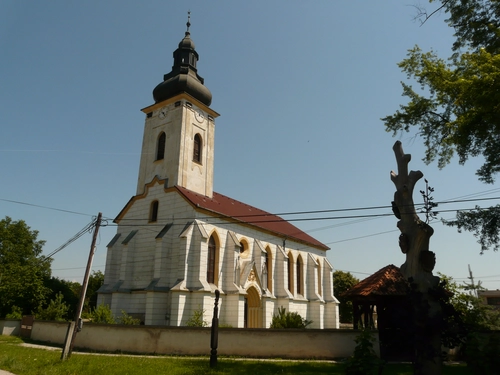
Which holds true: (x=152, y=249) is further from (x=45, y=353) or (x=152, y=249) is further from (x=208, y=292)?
(x=45, y=353)

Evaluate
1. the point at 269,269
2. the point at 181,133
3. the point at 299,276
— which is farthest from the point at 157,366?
the point at 299,276

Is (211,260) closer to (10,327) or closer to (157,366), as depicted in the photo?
(157,366)

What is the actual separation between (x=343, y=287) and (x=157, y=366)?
138 ft

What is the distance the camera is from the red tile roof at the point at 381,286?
16797 mm

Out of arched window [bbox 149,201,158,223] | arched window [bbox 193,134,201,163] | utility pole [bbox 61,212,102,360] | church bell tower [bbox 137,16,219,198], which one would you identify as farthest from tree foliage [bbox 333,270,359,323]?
utility pole [bbox 61,212,102,360]

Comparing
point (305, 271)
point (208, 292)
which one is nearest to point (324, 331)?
point (208, 292)

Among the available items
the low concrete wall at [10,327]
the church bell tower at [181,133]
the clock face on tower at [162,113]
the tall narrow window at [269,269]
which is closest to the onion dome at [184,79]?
the church bell tower at [181,133]

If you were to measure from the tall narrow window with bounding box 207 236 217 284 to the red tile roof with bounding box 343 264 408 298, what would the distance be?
9.96 meters

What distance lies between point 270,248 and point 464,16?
2144 centimetres

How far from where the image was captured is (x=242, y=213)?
32.0 m

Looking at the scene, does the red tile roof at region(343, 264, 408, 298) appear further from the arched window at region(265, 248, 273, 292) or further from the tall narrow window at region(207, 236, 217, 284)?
the arched window at region(265, 248, 273, 292)

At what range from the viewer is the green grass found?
13117 millimetres

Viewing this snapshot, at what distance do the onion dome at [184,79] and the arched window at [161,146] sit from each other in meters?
3.00

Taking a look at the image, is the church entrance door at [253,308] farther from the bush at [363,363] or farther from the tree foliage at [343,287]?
the tree foliage at [343,287]
